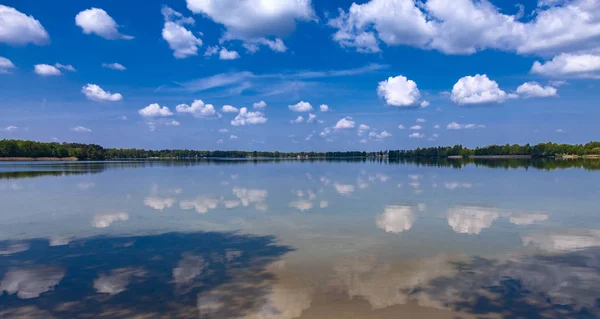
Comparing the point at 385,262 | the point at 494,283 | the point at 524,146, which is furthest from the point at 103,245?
the point at 524,146

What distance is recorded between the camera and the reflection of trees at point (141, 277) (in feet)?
23.1

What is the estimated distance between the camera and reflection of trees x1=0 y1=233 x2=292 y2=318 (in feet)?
23.1

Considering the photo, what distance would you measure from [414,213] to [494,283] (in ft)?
30.9

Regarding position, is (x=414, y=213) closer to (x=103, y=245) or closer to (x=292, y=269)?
(x=292, y=269)

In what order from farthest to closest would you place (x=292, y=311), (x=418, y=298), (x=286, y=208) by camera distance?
(x=286, y=208)
(x=418, y=298)
(x=292, y=311)

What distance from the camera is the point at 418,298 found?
7457 mm

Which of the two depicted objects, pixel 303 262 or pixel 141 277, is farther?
pixel 303 262

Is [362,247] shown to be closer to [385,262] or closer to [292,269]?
[385,262]

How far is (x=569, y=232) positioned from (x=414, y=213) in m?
6.08

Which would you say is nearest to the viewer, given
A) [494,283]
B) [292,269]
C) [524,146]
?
[494,283]

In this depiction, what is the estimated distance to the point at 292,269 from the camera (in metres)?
9.42

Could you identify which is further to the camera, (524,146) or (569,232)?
(524,146)

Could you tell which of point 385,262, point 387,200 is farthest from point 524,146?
point 385,262

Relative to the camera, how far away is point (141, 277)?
880 centimetres
